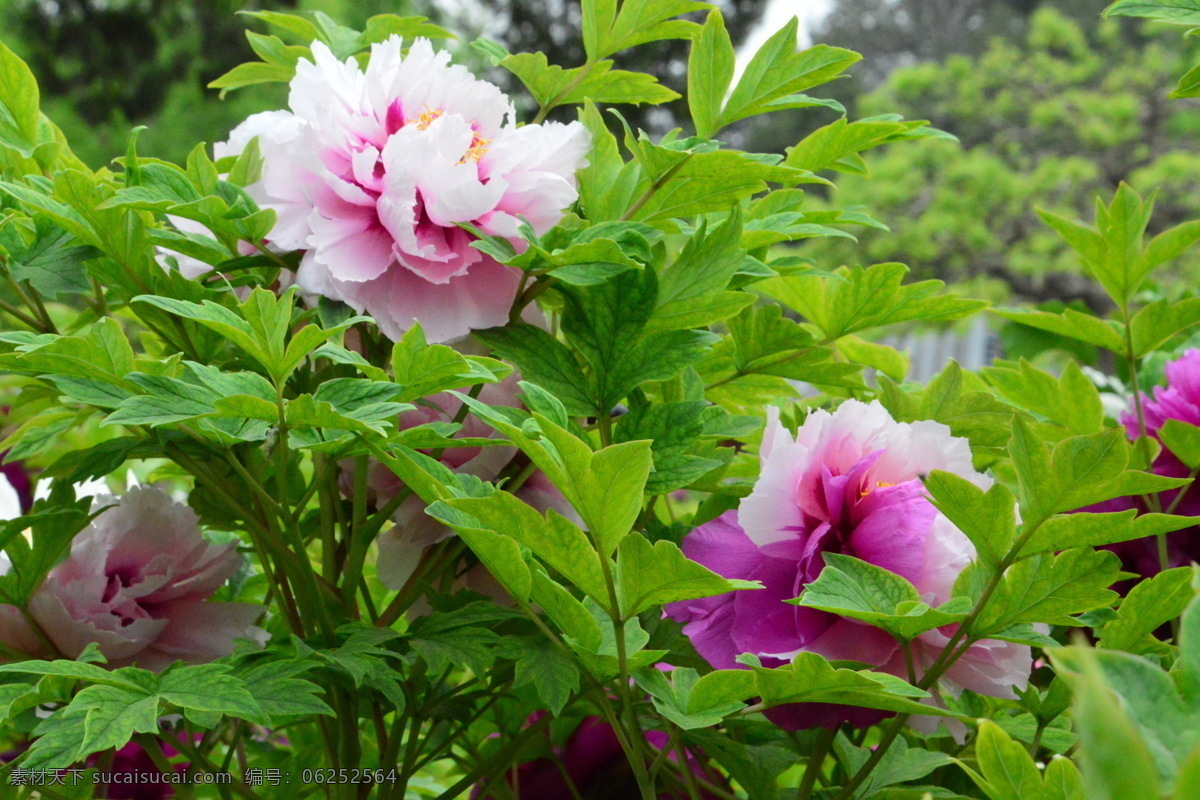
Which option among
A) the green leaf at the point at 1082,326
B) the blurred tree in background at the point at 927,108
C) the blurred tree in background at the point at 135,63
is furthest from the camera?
the blurred tree in background at the point at 927,108

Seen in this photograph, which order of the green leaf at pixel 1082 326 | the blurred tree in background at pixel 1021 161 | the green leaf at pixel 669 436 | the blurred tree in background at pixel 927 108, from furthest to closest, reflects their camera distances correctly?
the blurred tree in background at pixel 1021 161 < the blurred tree in background at pixel 927 108 < the green leaf at pixel 1082 326 < the green leaf at pixel 669 436

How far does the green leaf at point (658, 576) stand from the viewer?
0.28 meters

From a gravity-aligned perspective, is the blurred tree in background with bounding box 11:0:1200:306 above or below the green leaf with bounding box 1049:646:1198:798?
below

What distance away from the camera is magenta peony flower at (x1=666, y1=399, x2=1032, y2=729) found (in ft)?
1.11

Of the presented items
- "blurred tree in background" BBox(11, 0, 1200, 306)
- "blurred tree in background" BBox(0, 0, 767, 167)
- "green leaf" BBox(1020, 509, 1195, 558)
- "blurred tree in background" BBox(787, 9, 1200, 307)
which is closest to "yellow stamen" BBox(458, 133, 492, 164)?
"green leaf" BBox(1020, 509, 1195, 558)

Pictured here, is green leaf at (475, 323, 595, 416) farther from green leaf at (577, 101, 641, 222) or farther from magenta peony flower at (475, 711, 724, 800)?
magenta peony flower at (475, 711, 724, 800)

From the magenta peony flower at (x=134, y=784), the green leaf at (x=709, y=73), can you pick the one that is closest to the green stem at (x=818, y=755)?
the green leaf at (x=709, y=73)

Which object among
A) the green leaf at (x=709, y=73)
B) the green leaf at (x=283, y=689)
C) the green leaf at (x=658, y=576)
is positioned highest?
the green leaf at (x=709, y=73)

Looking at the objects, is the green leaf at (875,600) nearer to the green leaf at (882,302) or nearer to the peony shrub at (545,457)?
the peony shrub at (545,457)

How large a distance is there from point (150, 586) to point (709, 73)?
0.92ft

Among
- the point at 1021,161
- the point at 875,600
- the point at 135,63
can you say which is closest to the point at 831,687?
the point at 875,600

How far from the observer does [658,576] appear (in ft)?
0.93

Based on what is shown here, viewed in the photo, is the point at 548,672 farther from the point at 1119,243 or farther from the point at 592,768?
the point at 1119,243

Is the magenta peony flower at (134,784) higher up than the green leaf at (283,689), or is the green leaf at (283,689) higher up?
the green leaf at (283,689)
